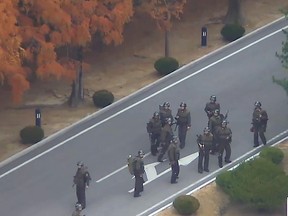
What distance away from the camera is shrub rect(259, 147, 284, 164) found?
3212 cm

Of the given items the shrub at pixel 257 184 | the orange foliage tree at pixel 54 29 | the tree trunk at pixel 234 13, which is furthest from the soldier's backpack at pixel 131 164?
the tree trunk at pixel 234 13

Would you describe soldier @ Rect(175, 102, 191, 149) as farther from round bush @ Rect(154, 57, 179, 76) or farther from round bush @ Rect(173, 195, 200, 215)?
round bush @ Rect(154, 57, 179, 76)

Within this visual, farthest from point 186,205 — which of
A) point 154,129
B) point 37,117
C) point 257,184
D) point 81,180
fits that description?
point 37,117

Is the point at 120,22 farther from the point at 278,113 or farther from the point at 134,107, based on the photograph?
the point at 278,113

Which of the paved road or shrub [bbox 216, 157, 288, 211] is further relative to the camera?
the paved road

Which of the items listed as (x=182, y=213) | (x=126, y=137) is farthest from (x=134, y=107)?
(x=182, y=213)

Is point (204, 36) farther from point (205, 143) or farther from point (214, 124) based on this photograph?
point (205, 143)

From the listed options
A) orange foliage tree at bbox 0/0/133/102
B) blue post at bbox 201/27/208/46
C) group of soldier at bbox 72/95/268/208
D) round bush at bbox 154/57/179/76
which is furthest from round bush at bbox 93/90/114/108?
blue post at bbox 201/27/208/46

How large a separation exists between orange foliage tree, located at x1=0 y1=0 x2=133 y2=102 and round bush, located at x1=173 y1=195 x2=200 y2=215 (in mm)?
6705

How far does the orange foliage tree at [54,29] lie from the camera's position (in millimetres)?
34156

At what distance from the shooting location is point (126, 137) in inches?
1375

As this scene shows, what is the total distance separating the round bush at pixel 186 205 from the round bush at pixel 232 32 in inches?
500

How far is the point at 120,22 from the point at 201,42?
6455mm

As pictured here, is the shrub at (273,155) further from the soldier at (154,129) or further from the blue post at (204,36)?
the blue post at (204,36)
